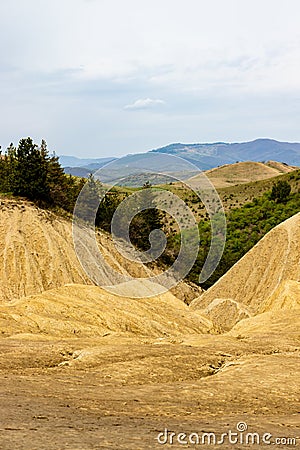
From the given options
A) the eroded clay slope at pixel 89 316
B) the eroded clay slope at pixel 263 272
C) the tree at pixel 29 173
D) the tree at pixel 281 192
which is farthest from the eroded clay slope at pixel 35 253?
the tree at pixel 281 192

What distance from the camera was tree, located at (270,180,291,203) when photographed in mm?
95062

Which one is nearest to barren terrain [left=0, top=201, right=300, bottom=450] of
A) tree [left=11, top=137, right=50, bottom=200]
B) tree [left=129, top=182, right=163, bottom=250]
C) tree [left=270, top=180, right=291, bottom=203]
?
tree [left=11, top=137, right=50, bottom=200]

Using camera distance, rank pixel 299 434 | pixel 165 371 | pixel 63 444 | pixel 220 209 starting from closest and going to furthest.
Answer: pixel 63 444 < pixel 299 434 < pixel 165 371 < pixel 220 209

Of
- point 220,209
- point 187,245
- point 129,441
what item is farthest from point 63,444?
point 220,209

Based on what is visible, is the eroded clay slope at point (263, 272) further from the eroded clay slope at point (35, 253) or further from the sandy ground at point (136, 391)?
the sandy ground at point (136, 391)

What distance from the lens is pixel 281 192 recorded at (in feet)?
313

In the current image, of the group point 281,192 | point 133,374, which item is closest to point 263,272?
point 133,374

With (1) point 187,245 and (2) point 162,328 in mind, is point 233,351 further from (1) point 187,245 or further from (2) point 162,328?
(1) point 187,245

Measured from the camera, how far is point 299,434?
33.7 feet

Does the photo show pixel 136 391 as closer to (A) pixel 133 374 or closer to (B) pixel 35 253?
(A) pixel 133 374

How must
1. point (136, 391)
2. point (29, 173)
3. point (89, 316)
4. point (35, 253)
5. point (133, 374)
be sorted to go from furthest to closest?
point (29, 173) → point (35, 253) → point (89, 316) → point (133, 374) → point (136, 391)

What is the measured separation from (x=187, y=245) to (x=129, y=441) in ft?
251

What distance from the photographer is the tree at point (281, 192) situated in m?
95.1

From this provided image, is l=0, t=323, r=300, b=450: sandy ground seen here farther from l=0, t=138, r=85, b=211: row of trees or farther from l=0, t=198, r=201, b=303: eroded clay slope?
l=0, t=138, r=85, b=211: row of trees
